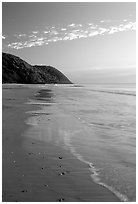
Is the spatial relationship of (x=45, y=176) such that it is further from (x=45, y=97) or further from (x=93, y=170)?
(x=45, y=97)

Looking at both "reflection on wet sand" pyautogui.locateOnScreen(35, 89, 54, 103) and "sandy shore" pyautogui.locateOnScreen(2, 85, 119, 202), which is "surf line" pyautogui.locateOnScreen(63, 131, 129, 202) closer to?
"sandy shore" pyautogui.locateOnScreen(2, 85, 119, 202)

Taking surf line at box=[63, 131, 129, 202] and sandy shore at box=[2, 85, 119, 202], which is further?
surf line at box=[63, 131, 129, 202]

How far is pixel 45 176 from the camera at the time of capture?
249 inches

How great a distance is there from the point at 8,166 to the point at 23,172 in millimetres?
600

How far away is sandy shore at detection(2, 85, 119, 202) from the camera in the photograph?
5.25 m

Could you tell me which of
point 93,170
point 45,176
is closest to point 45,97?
point 93,170

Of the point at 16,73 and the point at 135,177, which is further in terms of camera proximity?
the point at 16,73

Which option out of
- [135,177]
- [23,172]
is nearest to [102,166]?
[135,177]

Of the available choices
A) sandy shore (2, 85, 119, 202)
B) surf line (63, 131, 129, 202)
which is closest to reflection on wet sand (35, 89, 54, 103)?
surf line (63, 131, 129, 202)

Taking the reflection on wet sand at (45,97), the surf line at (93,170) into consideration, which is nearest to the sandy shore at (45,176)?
the surf line at (93,170)

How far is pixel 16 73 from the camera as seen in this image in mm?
193625

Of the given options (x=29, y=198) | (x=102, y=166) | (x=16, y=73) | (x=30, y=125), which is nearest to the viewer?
(x=29, y=198)

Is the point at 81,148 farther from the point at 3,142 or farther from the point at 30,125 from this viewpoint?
the point at 30,125

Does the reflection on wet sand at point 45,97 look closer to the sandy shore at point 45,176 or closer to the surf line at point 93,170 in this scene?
the surf line at point 93,170
